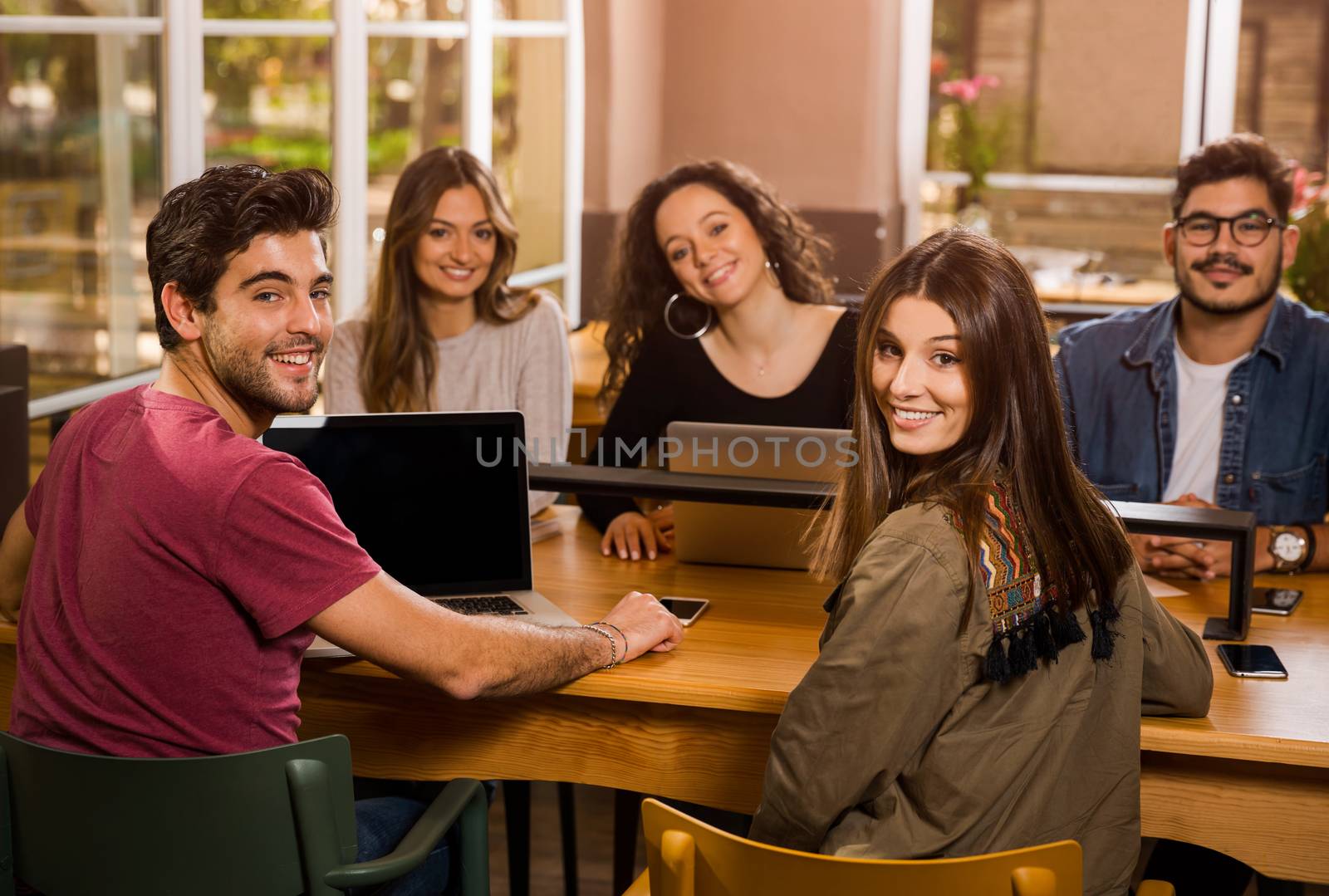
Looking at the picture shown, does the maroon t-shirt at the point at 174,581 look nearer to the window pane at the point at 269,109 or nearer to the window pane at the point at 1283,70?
the window pane at the point at 1283,70

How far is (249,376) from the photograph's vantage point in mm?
1564

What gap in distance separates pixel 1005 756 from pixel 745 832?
1.14 meters

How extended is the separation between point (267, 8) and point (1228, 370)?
492 centimetres

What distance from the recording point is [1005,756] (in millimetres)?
1380

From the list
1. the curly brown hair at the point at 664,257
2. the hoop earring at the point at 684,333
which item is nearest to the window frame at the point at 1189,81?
the curly brown hair at the point at 664,257

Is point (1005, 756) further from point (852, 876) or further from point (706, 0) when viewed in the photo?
point (706, 0)

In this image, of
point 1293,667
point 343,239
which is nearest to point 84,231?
point 343,239

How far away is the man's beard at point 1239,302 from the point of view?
2533 millimetres

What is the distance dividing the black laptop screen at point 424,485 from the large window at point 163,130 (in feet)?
2.17

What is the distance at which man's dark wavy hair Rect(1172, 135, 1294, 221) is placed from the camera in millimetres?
2572

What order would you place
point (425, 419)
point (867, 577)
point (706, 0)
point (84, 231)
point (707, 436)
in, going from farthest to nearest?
point (706, 0) → point (84, 231) → point (707, 436) → point (425, 419) → point (867, 577)

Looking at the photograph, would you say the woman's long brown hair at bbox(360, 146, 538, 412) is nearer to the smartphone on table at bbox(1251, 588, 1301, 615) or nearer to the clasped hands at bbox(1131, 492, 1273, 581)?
the clasped hands at bbox(1131, 492, 1273, 581)

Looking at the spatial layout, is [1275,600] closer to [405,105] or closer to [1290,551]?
[1290,551]

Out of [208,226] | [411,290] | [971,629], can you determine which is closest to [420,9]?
[411,290]
